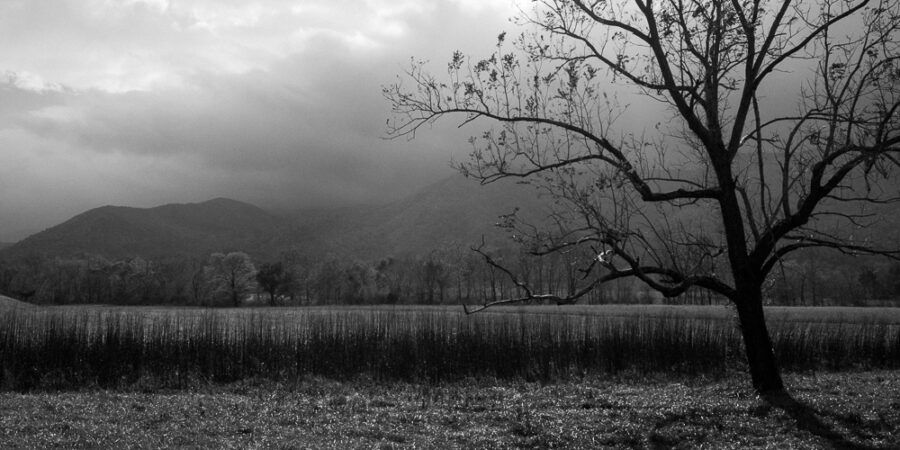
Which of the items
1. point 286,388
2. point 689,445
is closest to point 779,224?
point 689,445

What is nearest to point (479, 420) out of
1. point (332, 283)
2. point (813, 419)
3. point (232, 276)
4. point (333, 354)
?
point (813, 419)

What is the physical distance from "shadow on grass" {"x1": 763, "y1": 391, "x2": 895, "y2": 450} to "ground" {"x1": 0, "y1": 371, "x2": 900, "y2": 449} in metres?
0.02

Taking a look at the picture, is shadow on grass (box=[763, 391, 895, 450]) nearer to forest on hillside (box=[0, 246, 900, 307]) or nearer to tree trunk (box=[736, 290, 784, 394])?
tree trunk (box=[736, 290, 784, 394])

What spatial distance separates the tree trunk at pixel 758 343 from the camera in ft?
38.2

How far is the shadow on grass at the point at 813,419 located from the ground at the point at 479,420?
0.02 m

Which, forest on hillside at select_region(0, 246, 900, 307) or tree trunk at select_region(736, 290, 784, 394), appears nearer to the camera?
tree trunk at select_region(736, 290, 784, 394)

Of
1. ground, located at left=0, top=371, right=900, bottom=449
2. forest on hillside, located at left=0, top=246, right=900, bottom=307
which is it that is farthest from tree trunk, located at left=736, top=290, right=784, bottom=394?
forest on hillside, located at left=0, top=246, right=900, bottom=307

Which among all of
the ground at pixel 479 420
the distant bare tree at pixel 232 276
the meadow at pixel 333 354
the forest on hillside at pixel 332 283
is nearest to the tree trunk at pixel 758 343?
the ground at pixel 479 420

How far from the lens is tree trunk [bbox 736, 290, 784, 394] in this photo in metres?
11.6

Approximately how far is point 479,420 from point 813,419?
497cm

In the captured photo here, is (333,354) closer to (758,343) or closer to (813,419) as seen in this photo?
(758,343)

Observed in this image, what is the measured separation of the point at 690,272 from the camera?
11297 millimetres

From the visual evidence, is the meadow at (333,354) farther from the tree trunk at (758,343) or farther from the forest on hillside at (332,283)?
the forest on hillside at (332,283)

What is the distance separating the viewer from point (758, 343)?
11789 millimetres
